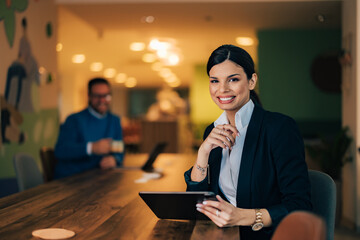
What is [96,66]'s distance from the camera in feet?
42.9

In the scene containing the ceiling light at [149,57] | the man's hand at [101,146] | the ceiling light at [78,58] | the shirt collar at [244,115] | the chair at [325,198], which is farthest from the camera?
the ceiling light at [78,58]

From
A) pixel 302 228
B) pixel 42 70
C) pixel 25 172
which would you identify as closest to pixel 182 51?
pixel 42 70

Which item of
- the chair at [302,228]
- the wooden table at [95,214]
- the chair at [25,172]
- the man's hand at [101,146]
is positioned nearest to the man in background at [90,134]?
the man's hand at [101,146]

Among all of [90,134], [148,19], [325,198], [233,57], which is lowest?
[325,198]

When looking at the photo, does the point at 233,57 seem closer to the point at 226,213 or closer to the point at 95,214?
the point at 226,213

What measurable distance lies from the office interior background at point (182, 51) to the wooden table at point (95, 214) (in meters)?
1.91

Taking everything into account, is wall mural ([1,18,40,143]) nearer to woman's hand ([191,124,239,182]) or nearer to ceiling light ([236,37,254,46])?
woman's hand ([191,124,239,182])

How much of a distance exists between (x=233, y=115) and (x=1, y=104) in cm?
298

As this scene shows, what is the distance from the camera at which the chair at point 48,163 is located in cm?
334

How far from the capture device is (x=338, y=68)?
7.04 metres

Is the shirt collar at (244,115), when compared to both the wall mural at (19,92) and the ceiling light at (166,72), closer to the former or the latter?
the wall mural at (19,92)

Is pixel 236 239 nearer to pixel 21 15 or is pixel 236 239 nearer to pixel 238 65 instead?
pixel 238 65

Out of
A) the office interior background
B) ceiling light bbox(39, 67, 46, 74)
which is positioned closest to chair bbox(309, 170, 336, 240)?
the office interior background

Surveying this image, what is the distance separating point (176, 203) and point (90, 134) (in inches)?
84.9
